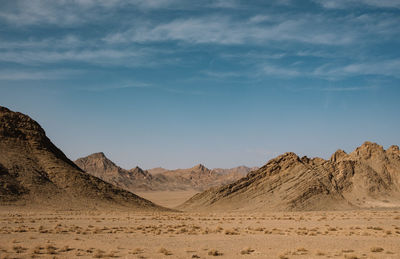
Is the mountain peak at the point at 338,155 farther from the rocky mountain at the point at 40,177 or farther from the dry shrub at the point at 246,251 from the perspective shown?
the dry shrub at the point at 246,251

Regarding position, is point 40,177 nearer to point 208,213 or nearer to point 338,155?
point 208,213

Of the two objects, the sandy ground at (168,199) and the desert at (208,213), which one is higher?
the desert at (208,213)

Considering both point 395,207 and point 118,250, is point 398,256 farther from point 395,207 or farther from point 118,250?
point 395,207

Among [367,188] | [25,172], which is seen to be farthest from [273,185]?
[25,172]

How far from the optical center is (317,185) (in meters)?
72.2

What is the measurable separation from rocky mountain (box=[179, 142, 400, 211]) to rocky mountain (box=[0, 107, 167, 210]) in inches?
644

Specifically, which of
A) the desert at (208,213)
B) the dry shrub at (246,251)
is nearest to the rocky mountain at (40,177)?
the desert at (208,213)

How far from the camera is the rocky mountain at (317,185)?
6950 centimetres

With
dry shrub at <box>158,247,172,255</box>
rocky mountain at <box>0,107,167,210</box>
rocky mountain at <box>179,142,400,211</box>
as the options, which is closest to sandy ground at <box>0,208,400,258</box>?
dry shrub at <box>158,247,172,255</box>

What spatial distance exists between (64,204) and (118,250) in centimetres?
4049

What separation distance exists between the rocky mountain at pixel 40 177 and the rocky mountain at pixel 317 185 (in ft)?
53.7

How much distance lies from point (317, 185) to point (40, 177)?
47.7 m

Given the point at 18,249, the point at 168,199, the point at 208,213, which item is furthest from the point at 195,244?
the point at 168,199

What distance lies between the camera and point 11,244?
21.2 meters
